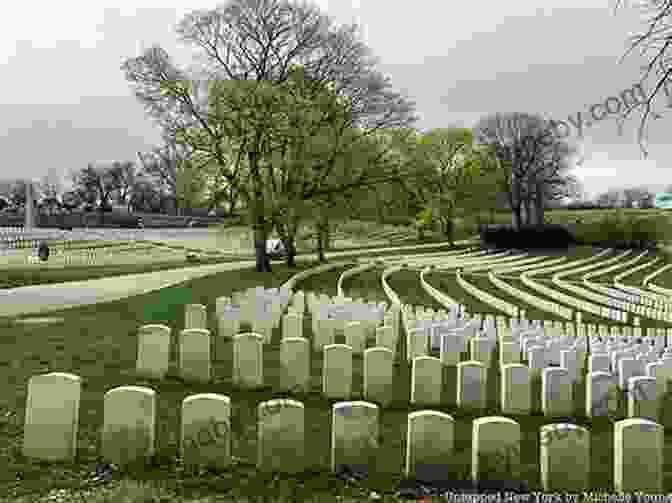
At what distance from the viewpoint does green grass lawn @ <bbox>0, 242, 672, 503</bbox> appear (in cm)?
378

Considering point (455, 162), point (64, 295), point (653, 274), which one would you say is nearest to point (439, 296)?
point (64, 295)

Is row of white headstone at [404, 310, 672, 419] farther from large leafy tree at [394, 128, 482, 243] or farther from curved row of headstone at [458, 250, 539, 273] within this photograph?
large leafy tree at [394, 128, 482, 243]

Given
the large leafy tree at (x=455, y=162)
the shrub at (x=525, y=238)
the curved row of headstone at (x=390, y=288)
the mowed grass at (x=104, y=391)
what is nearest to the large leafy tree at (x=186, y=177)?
the curved row of headstone at (x=390, y=288)

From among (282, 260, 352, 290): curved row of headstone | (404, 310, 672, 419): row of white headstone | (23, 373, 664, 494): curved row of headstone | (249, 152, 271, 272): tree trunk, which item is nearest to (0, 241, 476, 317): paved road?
(282, 260, 352, 290): curved row of headstone

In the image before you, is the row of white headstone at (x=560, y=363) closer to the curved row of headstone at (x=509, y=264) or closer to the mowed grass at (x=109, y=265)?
the mowed grass at (x=109, y=265)

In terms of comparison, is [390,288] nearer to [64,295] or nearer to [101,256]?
[64,295]

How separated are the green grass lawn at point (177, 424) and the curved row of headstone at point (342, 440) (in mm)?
118

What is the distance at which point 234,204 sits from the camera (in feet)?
76.4

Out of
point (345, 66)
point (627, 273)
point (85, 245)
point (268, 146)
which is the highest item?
point (345, 66)

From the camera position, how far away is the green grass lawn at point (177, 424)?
149 inches

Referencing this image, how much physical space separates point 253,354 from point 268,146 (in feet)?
56.1

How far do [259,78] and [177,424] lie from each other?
2049 cm

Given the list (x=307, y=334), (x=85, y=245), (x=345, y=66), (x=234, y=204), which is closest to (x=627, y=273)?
(x=345, y=66)

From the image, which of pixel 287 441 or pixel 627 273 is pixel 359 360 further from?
pixel 627 273
